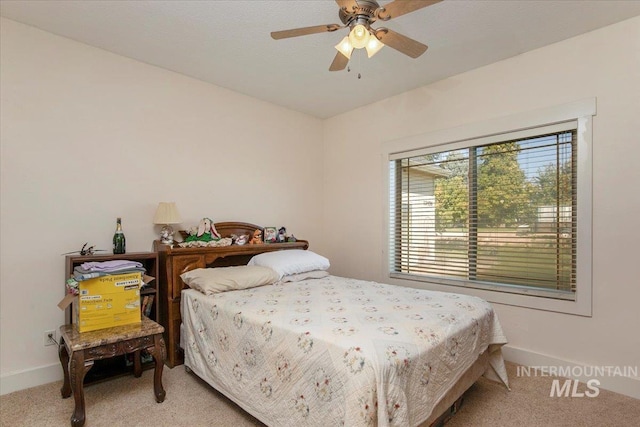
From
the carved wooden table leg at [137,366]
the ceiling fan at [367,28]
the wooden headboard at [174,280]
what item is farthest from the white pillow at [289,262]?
the ceiling fan at [367,28]

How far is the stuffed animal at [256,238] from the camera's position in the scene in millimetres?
3528

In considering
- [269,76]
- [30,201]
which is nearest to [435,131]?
[269,76]

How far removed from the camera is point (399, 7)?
1707 mm

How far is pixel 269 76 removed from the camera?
3.27m

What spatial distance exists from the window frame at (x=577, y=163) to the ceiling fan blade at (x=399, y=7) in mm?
1718

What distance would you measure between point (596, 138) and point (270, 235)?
3.07 meters

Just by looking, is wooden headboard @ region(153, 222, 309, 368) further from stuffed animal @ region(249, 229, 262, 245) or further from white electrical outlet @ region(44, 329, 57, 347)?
white electrical outlet @ region(44, 329, 57, 347)

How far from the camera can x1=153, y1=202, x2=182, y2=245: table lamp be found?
2865 mm

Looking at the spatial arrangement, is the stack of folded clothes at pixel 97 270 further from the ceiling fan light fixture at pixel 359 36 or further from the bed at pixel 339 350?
the ceiling fan light fixture at pixel 359 36

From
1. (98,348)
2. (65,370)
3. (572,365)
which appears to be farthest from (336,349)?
(572,365)

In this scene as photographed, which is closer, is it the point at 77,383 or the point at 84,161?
the point at 77,383

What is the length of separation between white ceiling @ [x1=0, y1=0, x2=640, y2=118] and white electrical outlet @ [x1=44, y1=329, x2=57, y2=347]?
2.32m

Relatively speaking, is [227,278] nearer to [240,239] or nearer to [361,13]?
[240,239]

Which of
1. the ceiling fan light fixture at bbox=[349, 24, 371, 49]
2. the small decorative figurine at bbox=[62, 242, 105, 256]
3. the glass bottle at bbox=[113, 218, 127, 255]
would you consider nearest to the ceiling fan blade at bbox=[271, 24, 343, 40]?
the ceiling fan light fixture at bbox=[349, 24, 371, 49]
